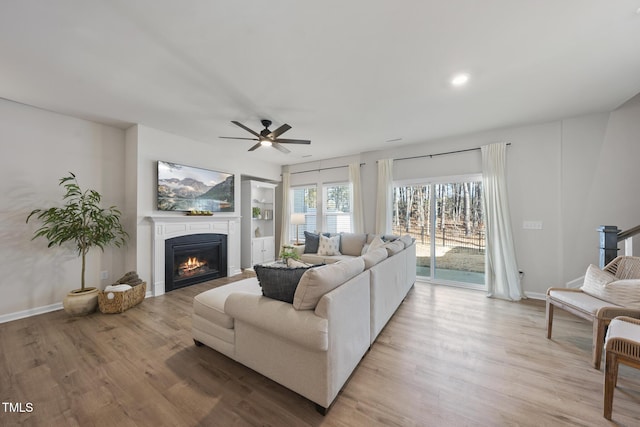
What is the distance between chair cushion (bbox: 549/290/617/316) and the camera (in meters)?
2.03

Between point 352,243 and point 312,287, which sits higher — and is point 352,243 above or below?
below

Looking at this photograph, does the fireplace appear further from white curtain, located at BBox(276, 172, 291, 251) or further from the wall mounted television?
white curtain, located at BBox(276, 172, 291, 251)

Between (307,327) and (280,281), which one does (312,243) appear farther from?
(307,327)

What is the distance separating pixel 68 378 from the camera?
178cm

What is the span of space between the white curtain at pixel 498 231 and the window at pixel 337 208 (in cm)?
266

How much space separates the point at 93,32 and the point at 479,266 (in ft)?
18.6

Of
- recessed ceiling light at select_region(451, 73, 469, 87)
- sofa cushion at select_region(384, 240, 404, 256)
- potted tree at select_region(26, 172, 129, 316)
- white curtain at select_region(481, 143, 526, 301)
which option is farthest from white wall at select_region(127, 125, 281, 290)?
white curtain at select_region(481, 143, 526, 301)

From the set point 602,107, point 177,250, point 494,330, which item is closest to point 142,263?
point 177,250

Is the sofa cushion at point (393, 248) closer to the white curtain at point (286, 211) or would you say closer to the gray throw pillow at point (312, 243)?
the gray throw pillow at point (312, 243)

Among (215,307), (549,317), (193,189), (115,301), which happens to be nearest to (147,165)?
(193,189)

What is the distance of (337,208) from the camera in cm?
568

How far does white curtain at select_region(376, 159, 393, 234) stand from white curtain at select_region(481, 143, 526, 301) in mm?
1582

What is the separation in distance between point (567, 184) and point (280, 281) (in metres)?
4.40

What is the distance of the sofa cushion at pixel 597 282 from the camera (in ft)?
7.11
